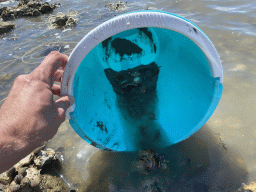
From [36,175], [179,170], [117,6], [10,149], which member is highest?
[117,6]

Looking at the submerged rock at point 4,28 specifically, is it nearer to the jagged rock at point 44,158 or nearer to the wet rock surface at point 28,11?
the wet rock surface at point 28,11

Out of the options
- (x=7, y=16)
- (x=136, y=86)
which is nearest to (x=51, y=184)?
(x=136, y=86)

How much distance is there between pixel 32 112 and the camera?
1081 mm

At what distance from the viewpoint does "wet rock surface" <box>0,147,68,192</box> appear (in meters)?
1.57

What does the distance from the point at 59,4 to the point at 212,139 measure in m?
6.59

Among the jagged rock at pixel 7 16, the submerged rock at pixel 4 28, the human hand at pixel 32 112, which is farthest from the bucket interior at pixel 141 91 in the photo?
the jagged rock at pixel 7 16

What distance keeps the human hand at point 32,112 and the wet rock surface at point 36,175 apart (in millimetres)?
706

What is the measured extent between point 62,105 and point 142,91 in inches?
32.5

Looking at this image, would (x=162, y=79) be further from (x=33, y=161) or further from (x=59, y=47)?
(x=59, y=47)

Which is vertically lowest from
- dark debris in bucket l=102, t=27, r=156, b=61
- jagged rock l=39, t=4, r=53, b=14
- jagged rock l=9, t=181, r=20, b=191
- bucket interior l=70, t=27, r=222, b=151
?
jagged rock l=9, t=181, r=20, b=191

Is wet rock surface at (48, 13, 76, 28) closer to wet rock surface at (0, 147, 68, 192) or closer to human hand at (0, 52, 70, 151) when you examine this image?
wet rock surface at (0, 147, 68, 192)

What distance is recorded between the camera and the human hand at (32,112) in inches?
41.8

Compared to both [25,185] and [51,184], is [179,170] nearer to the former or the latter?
[51,184]

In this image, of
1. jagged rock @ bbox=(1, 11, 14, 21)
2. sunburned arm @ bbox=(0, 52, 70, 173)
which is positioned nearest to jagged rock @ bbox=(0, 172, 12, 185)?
sunburned arm @ bbox=(0, 52, 70, 173)
